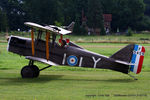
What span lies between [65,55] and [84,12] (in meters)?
101

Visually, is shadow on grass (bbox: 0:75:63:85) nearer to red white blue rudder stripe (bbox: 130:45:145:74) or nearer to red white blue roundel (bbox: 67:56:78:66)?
red white blue roundel (bbox: 67:56:78:66)

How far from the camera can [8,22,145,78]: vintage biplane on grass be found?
15922 millimetres

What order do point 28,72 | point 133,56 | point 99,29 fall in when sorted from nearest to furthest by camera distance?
point 133,56, point 28,72, point 99,29

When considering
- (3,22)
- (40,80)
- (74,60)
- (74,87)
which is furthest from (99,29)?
(74,87)

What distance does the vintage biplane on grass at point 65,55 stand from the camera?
627 inches

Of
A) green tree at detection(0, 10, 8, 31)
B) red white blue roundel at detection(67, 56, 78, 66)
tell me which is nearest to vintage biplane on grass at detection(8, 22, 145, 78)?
red white blue roundel at detection(67, 56, 78, 66)

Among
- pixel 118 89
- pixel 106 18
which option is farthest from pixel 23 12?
pixel 106 18

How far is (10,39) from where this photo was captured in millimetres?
16625

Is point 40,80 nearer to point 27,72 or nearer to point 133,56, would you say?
point 27,72

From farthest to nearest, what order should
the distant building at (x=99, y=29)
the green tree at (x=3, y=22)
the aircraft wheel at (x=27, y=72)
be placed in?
the distant building at (x=99, y=29)
the green tree at (x=3, y=22)
the aircraft wheel at (x=27, y=72)

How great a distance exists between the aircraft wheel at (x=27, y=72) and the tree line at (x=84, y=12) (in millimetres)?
47949

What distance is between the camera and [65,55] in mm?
16562

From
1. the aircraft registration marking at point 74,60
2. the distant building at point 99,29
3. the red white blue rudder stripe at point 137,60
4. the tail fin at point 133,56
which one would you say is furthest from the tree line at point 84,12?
the red white blue rudder stripe at point 137,60

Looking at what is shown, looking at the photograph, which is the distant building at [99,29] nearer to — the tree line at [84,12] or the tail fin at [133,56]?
the tree line at [84,12]
